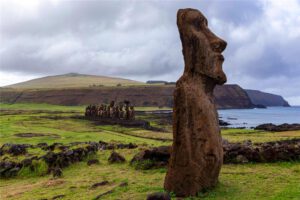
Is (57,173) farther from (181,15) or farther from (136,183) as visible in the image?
(181,15)

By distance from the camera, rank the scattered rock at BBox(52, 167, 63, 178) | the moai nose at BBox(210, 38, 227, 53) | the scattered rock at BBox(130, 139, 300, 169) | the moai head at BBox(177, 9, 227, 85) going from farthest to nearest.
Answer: the scattered rock at BBox(52, 167, 63, 178), the scattered rock at BBox(130, 139, 300, 169), the moai nose at BBox(210, 38, 227, 53), the moai head at BBox(177, 9, 227, 85)

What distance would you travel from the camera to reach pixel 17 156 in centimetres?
2736

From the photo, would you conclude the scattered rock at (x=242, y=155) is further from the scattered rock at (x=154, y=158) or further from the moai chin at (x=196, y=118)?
the moai chin at (x=196, y=118)

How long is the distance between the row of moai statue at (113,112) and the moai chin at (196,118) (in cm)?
4969

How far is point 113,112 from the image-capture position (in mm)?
68062

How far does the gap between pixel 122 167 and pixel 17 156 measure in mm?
8999

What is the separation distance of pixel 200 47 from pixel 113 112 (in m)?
53.7

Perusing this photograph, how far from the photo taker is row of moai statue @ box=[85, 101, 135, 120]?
6531 centimetres

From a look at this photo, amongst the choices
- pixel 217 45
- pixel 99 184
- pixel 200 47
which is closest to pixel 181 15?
pixel 200 47

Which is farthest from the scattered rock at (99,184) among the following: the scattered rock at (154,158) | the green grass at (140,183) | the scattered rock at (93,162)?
the scattered rock at (93,162)

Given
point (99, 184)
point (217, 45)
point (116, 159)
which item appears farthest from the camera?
point (116, 159)

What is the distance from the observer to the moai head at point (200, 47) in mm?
14789

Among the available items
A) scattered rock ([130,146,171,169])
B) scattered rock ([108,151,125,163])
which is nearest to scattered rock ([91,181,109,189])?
scattered rock ([130,146,171,169])

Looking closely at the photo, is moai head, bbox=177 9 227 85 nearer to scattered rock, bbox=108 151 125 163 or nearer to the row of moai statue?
scattered rock, bbox=108 151 125 163
